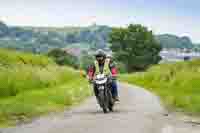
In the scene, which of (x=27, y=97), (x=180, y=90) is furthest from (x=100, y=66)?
(x=180, y=90)

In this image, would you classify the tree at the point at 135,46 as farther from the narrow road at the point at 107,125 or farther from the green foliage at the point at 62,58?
the narrow road at the point at 107,125

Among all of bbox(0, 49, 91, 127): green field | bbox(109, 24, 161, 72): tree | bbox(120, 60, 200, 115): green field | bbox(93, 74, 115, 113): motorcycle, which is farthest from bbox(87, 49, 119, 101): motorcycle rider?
bbox(109, 24, 161, 72): tree

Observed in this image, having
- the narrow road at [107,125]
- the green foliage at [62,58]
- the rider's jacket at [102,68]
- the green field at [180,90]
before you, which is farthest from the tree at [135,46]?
the narrow road at [107,125]

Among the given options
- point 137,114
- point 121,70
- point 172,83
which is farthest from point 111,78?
point 121,70

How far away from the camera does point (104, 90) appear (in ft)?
55.9

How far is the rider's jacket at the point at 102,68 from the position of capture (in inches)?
675

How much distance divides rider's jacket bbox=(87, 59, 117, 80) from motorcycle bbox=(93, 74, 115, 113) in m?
0.23

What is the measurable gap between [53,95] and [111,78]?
287 inches

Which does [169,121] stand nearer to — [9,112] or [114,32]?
[9,112]

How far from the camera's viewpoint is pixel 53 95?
24.0 meters

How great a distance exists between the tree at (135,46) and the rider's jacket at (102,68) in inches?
4543

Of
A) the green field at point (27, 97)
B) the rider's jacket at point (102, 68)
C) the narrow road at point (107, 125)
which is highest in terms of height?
the rider's jacket at point (102, 68)

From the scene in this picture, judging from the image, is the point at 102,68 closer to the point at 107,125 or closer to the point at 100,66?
the point at 100,66

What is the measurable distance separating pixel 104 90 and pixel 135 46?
400 ft
